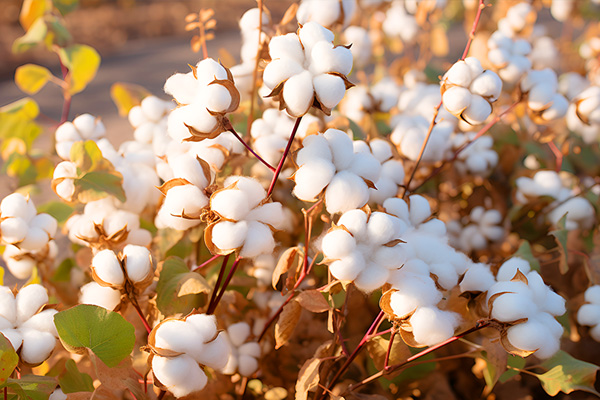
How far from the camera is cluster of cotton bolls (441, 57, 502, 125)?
379 millimetres

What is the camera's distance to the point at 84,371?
0.41 m

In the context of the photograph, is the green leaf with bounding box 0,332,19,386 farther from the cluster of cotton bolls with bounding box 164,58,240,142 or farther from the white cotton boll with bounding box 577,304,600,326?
the white cotton boll with bounding box 577,304,600,326

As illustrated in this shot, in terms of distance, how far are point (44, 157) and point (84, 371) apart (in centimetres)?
31

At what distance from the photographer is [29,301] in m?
0.36

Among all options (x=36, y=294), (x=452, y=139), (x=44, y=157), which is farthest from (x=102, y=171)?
(x=452, y=139)

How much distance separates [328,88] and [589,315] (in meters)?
0.33

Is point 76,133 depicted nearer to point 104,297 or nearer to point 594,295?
point 104,297

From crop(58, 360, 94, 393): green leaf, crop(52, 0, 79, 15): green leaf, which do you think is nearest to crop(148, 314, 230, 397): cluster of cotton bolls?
crop(58, 360, 94, 393): green leaf

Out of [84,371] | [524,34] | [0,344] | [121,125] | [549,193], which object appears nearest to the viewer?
[0,344]

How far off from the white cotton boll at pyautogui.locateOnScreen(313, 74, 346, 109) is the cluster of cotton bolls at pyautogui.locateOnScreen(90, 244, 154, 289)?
0.51 feet

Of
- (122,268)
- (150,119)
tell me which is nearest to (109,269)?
(122,268)

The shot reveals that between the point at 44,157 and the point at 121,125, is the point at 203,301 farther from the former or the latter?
the point at 121,125

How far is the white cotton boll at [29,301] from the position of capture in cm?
35

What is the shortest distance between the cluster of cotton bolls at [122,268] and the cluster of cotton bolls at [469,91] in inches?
9.4
